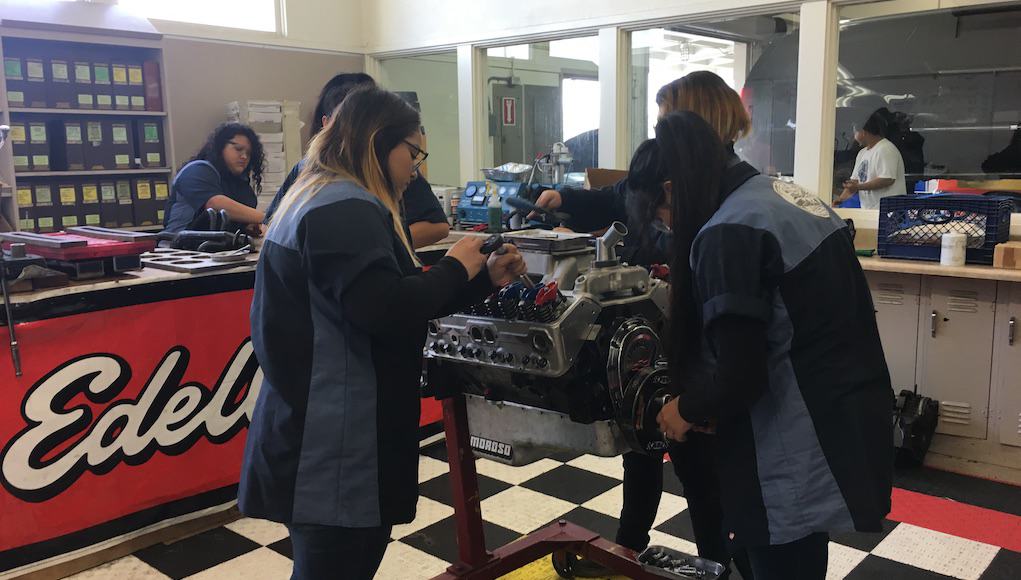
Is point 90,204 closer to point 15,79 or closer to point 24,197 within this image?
point 24,197

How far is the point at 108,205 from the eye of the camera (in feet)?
16.7

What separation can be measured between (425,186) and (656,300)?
1354 millimetres

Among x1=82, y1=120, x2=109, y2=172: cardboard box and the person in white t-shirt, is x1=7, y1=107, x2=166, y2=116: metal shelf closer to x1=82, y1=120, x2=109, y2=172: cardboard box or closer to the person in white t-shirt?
x1=82, y1=120, x2=109, y2=172: cardboard box

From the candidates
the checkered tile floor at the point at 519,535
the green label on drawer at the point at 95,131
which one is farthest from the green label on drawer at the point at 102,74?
the checkered tile floor at the point at 519,535

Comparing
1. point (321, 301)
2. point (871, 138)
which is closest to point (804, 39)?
point (871, 138)

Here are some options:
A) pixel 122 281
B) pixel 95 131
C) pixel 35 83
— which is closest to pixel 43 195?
pixel 95 131

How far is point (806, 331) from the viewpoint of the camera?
4.59ft

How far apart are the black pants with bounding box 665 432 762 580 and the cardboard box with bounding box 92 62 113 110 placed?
4361mm

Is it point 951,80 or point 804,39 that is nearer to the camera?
point 804,39

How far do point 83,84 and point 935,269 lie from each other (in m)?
4.62

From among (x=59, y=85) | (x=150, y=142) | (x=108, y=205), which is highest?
(x=59, y=85)

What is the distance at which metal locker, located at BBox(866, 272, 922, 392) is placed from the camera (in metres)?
3.55

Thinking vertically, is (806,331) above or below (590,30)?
A: below

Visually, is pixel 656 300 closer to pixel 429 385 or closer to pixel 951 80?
pixel 429 385
